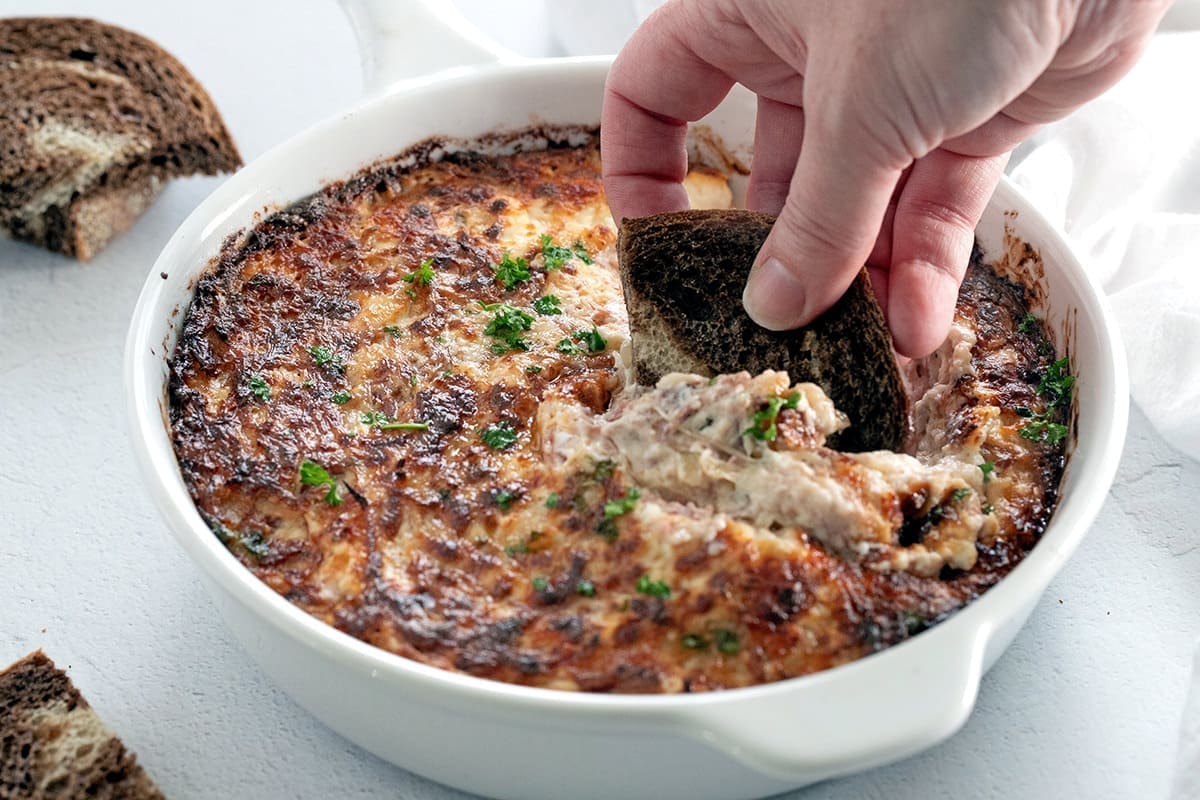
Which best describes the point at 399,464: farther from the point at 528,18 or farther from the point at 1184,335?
the point at 528,18

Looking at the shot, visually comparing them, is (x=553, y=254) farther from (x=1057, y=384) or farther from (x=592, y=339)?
(x=1057, y=384)

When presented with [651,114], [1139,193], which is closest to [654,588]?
[651,114]

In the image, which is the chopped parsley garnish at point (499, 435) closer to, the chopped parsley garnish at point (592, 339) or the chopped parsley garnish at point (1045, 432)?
the chopped parsley garnish at point (592, 339)

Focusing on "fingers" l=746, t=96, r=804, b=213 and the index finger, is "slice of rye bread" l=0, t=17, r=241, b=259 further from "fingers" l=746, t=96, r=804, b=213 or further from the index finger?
"fingers" l=746, t=96, r=804, b=213

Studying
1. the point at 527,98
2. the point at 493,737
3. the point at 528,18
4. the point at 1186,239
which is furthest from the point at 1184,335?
the point at 528,18

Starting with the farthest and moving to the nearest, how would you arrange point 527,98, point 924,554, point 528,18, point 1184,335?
point 528,18 → point 527,98 → point 1184,335 → point 924,554

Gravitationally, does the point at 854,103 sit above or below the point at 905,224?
above

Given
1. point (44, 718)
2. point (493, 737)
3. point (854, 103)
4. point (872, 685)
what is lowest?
point (44, 718)
